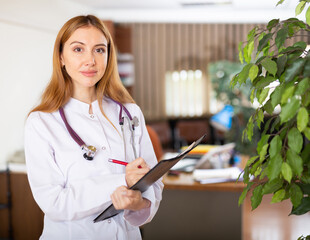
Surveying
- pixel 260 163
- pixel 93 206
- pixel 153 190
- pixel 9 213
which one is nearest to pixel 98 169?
pixel 93 206

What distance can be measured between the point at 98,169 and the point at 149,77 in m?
7.38

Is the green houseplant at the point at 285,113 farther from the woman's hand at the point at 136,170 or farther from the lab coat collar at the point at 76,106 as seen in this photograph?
the lab coat collar at the point at 76,106

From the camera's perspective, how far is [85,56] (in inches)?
61.3

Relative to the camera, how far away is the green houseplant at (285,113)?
36.5 inches

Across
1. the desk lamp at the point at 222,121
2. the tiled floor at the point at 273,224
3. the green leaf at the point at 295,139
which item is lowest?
the tiled floor at the point at 273,224

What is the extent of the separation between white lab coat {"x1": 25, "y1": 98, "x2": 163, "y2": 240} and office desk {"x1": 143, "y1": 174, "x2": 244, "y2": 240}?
177 cm

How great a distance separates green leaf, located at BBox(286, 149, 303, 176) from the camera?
968 millimetres

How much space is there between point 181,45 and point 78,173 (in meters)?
7.48

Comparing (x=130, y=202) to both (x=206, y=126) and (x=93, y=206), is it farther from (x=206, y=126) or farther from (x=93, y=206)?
(x=206, y=126)

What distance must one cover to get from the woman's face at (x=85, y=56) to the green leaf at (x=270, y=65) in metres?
0.70

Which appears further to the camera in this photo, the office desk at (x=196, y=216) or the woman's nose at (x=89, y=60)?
the office desk at (x=196, y=216)

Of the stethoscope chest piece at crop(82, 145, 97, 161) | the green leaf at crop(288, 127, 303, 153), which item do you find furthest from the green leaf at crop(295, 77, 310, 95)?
the stethoscope chest piece at crop(82, 145, 97, 161)

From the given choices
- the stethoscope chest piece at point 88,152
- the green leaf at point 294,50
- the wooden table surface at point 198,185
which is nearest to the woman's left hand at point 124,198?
the stethoscope chest piece at point 88,152

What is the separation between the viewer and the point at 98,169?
5.03 ft
